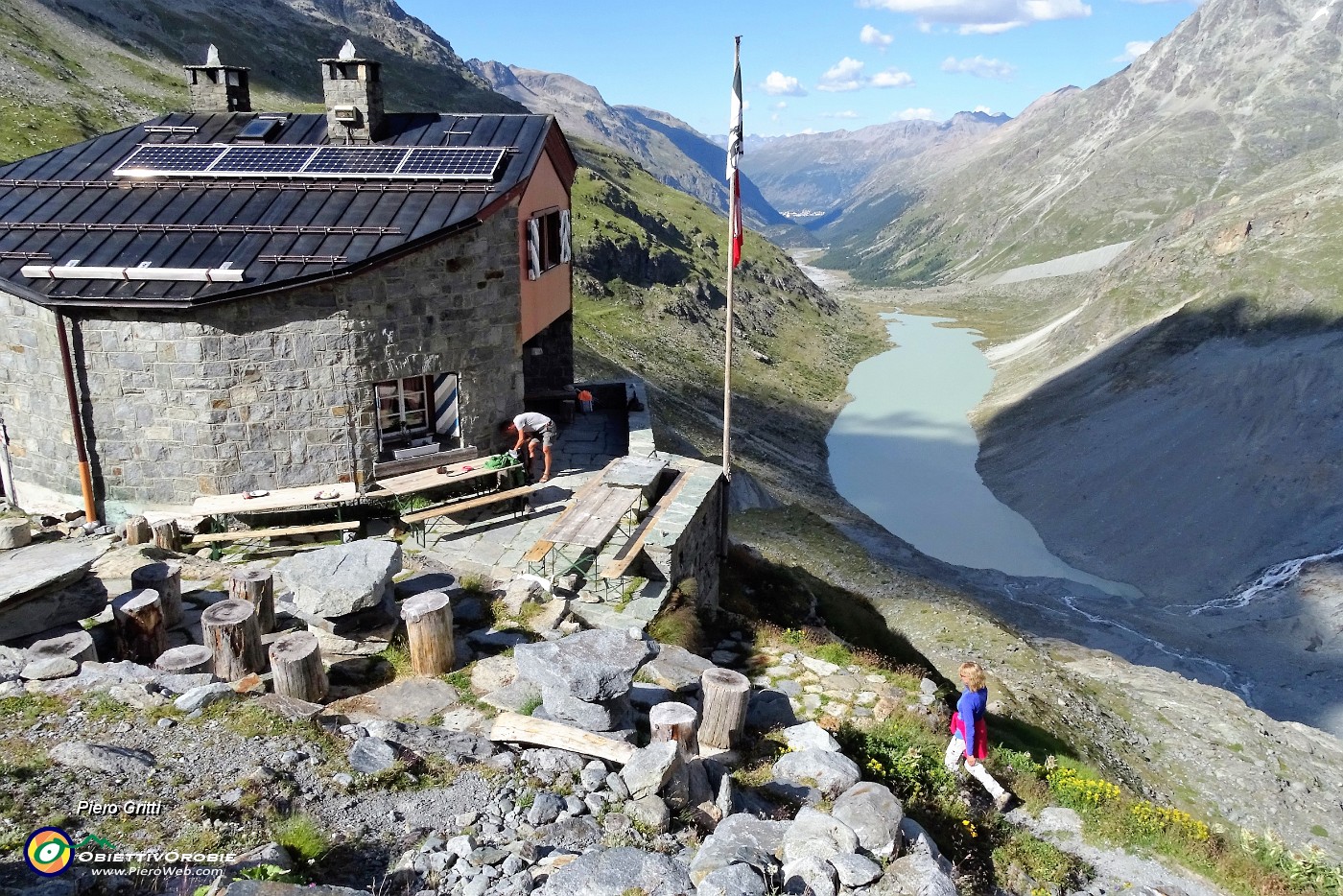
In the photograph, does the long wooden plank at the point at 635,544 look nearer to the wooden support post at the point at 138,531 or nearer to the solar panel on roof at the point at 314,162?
the solar panel on roof at the point at 314,162

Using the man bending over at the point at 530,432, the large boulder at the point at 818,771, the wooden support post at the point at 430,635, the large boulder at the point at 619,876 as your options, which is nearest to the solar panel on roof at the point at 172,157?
the man bending over at the point at 530,432

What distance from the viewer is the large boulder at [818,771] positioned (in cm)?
1020

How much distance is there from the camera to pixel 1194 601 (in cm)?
4388

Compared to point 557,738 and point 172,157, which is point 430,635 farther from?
point 172,157

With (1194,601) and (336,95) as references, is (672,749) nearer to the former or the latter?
(336,95)

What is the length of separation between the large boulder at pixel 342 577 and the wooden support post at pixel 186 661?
5.24ft

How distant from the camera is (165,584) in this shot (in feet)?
42.8

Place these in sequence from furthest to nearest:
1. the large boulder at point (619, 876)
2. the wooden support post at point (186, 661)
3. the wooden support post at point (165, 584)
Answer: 1. the wooden support post at point (165, 584)
2. the wooden support post at point (186, 661)
3. the large boulder at point (619, 876)

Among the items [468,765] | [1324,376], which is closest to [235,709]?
[468,765]

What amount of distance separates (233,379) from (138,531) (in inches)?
129

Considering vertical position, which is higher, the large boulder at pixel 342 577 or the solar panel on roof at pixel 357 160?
the solar panel on roof at pixel 357 160

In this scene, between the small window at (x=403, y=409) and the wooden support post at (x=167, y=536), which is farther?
the small window at (x=403, y=409)

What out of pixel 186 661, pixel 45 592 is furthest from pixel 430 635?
pixel 45 592

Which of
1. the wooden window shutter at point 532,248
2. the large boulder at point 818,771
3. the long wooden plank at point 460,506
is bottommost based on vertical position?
the large boulder at point 818,771
